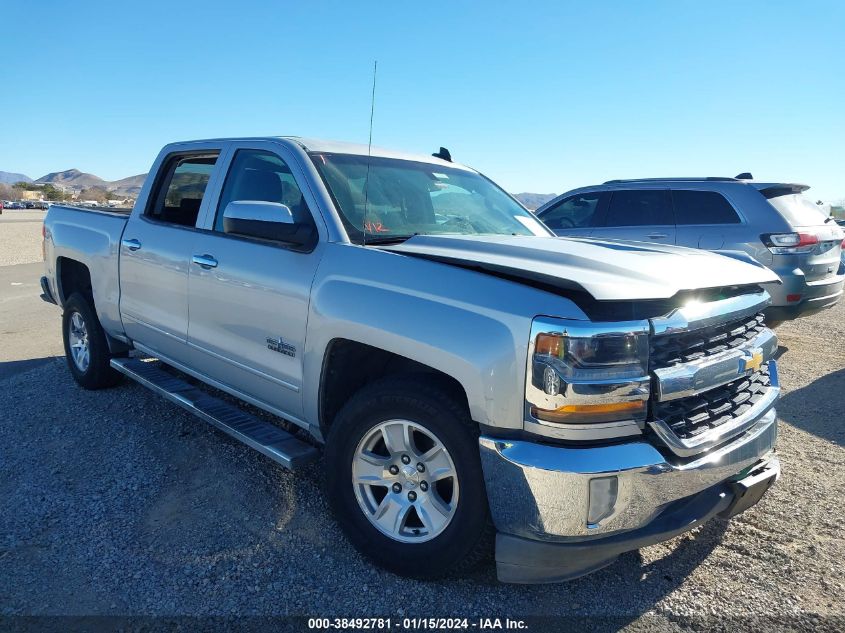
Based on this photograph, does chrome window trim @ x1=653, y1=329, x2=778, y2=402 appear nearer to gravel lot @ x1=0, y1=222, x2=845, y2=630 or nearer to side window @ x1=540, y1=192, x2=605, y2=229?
gravel lot @ x1=0, y1=222, x2=845, y2=630

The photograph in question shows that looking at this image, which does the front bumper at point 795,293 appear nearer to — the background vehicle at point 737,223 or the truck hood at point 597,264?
the background vehicle at point 737,223

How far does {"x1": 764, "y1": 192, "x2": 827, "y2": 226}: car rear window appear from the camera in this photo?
6.82 metres

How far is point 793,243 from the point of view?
6.62 m

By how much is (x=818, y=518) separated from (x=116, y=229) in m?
5.01

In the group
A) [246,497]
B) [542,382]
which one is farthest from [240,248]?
[542,382]

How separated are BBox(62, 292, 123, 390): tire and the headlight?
13.4 ft

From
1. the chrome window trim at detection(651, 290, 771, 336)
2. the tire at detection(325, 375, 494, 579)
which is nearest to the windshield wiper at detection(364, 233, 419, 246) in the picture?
the tire at detection(325, 375, 494, 579)

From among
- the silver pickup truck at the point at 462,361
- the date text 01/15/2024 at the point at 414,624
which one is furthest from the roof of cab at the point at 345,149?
the date text 01/15/2024 at the point at 414,624

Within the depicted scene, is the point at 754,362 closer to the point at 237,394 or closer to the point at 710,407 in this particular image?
the point at 710,407

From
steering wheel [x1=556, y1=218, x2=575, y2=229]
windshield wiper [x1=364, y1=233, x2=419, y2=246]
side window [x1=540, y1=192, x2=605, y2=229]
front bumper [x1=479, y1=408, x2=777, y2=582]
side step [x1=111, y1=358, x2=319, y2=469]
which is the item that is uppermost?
side window [x1=540, y1=192, x2=605, y2=229]

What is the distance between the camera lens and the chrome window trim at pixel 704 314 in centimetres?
236

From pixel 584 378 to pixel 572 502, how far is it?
44 centimetres

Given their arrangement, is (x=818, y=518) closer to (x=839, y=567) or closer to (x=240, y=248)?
(x=839, y=567)

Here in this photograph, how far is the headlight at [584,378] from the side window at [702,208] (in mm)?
5698
